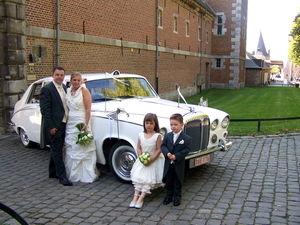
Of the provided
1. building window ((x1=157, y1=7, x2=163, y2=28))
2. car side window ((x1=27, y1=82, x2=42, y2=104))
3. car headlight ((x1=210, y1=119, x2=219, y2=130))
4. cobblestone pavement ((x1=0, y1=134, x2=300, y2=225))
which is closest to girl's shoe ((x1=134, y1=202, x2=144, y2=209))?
cobblestone pavement ((x1=0, y1=134, x2=300, y2=225))

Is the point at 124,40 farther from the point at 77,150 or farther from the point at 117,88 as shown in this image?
the point at 77,150

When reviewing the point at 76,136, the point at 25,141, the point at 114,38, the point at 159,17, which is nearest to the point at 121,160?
the point at 76,136

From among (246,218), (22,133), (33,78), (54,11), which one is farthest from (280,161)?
(54,11)

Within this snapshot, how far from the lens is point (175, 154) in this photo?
186 inches

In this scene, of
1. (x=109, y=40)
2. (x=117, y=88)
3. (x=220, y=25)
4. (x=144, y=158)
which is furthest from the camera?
(x=220, y=25)

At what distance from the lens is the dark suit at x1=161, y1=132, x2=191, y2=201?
4766 mm

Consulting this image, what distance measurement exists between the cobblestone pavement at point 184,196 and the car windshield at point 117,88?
1502 millimetres

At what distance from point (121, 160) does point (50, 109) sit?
1477mm

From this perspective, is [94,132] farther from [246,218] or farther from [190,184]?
[246,218]

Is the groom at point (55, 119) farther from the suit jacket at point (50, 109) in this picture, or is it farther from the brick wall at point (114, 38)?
the brick wall at point (114, 38)

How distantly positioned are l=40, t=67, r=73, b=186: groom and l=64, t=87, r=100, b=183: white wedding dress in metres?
0.12

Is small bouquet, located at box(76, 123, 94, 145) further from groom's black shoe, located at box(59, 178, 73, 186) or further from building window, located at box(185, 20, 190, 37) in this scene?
building window, located at box(185, 20, 190, 37)

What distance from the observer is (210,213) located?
453cm

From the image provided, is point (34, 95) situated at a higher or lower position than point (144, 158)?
higher
